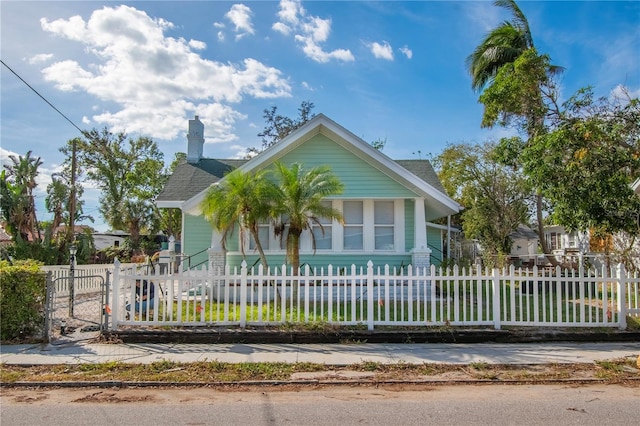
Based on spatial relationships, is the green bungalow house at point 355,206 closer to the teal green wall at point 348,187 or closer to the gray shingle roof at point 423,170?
the teal green wall at point 348,187

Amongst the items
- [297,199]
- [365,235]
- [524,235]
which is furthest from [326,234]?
[524,235]

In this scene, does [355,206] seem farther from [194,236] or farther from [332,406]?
[332,406]

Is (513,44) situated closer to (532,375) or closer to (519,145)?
(519,145)

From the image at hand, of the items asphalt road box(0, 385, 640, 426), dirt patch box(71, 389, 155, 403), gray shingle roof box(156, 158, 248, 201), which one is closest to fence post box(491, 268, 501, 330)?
asphalt road box(0, 385, 640, 426)

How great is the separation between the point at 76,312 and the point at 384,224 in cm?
914

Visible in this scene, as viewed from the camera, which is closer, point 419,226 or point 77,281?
point 419,226

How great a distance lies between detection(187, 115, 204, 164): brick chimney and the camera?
1889 centimetres

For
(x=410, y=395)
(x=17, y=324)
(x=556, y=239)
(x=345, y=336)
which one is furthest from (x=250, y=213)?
(x=556, y=239)

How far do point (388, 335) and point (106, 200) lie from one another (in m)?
39.8

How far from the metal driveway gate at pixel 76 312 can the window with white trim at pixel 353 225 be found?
6.89m

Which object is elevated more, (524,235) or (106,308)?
(524,235)

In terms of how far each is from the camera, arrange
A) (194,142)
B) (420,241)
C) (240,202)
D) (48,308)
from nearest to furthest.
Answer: (48,308) → (240,202) → (420,241) → (194,142)

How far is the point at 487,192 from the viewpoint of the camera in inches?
1181

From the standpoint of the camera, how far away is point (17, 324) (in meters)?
7.81
